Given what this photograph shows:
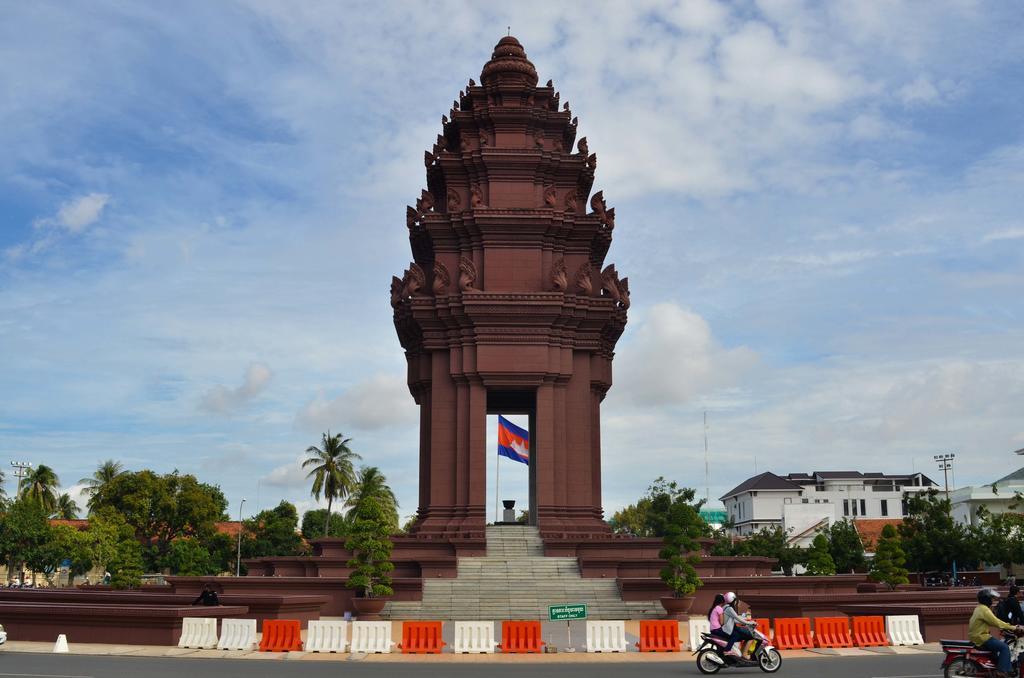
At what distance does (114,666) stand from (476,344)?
22690mm

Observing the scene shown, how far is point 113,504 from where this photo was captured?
279 feet

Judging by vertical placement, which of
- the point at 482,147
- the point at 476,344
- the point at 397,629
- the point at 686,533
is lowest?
the point at 397,629

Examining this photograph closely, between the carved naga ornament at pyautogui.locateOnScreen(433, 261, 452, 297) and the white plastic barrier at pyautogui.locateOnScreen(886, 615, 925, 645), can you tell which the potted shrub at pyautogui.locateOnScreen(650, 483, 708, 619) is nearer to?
the white plastic barrier at pyautogui.locateOnScreen(886, 615, 925, 645)

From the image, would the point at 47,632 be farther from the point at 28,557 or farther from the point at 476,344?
the point at 28,557

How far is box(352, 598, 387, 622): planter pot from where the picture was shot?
33844mm

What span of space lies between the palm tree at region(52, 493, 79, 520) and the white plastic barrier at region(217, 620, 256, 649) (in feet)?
307

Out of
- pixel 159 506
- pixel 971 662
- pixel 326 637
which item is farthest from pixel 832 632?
pixel 159 506

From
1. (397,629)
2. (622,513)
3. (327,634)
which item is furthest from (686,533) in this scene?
(622,513)

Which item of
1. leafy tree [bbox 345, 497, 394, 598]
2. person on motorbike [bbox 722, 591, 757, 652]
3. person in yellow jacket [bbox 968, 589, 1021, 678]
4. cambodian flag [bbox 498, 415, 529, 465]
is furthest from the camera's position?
cambodian flag [bbox 498, 415, 529, 465]

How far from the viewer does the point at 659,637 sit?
86.6 feet

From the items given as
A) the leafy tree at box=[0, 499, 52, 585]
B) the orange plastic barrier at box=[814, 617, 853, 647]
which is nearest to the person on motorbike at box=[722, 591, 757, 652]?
the orange plastic barrier at box=[814, 617, 853, 647]

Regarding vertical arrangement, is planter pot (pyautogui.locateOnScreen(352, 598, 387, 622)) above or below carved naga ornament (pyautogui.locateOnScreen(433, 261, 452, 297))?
below

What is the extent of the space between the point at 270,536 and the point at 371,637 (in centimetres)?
6727

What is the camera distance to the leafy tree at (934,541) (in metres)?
67.4
